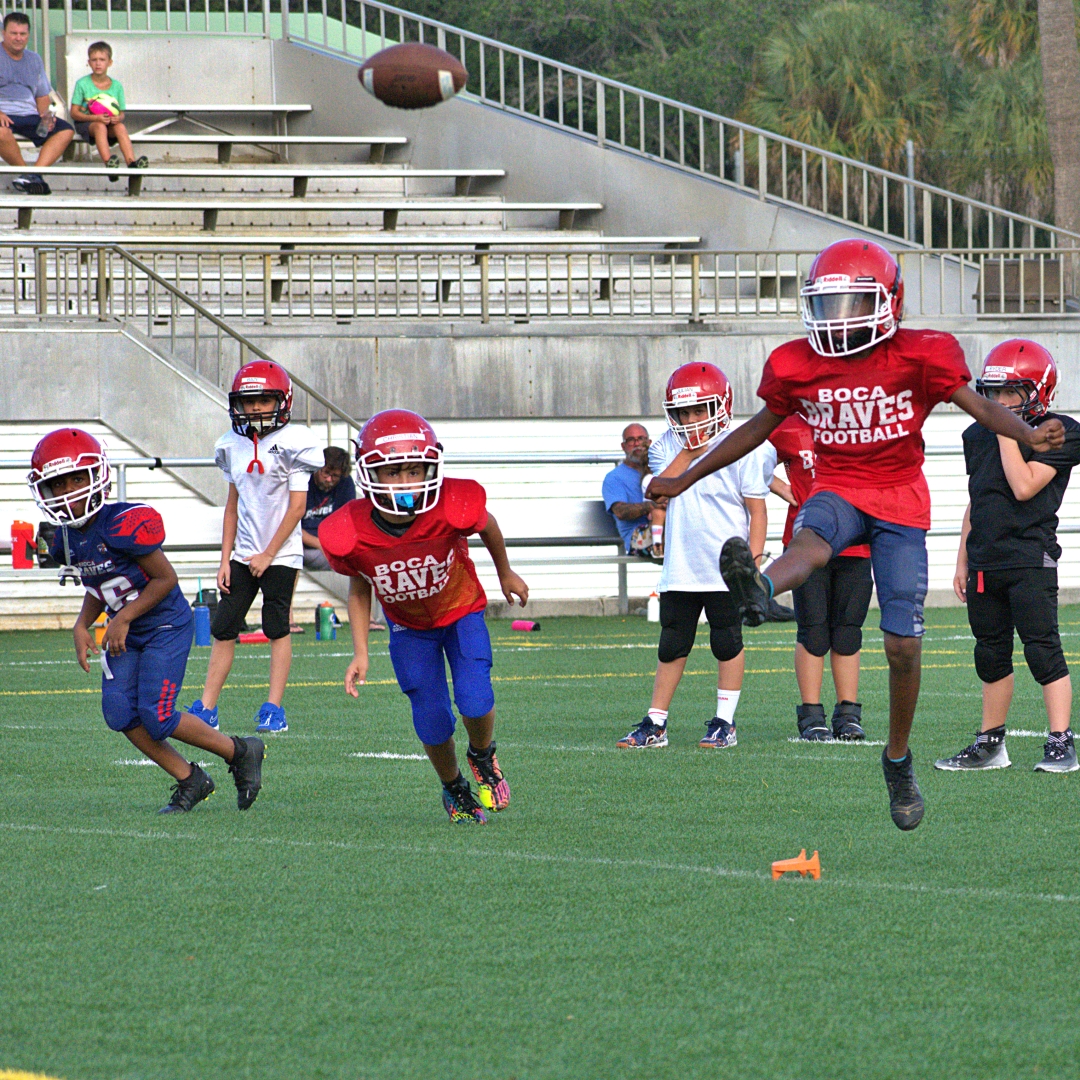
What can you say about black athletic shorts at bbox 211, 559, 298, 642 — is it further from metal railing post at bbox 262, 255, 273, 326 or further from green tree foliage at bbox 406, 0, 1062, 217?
green tree foliage at bbox 406, 0, 1062, 217

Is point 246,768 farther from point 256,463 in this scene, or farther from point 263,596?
point 256,463

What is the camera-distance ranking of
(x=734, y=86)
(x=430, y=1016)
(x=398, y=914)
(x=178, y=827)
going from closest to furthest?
(x=430, y=1016), (x=398, y=914), (x=178, y=827), (x=734, y=86)

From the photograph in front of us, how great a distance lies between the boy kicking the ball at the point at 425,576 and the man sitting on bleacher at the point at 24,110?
17.3 metres

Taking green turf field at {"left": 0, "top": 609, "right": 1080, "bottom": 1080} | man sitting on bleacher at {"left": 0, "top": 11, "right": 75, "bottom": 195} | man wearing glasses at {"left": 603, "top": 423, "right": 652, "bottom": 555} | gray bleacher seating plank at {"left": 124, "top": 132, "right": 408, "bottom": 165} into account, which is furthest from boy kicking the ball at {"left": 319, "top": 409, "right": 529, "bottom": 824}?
gray bleacher seating plank at {"left": 124, "top": 132, "right": 408, "bottom": 165}

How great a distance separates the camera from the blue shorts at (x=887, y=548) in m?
5.58

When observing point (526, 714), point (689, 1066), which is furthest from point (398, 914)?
point (526, 714)

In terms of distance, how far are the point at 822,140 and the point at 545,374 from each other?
685 inches

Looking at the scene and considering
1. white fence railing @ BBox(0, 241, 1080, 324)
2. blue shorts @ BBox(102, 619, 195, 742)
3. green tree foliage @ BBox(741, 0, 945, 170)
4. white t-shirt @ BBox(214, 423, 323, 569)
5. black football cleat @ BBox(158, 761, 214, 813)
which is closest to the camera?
blue shorts @ BBox(102, 619, 195, 742)

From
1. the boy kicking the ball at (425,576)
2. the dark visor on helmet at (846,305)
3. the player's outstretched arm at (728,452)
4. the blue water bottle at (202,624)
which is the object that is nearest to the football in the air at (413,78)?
the blue water bottle at (202,624)

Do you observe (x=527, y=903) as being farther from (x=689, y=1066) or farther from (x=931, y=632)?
(x=931, y=632)

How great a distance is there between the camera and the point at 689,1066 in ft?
11.5

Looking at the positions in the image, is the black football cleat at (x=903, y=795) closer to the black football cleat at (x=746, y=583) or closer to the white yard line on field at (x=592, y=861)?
the white yard line on field at (x=592, y=861)

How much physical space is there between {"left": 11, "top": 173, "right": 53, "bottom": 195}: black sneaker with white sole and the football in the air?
629cm

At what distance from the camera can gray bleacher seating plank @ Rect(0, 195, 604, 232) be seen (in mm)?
21344
